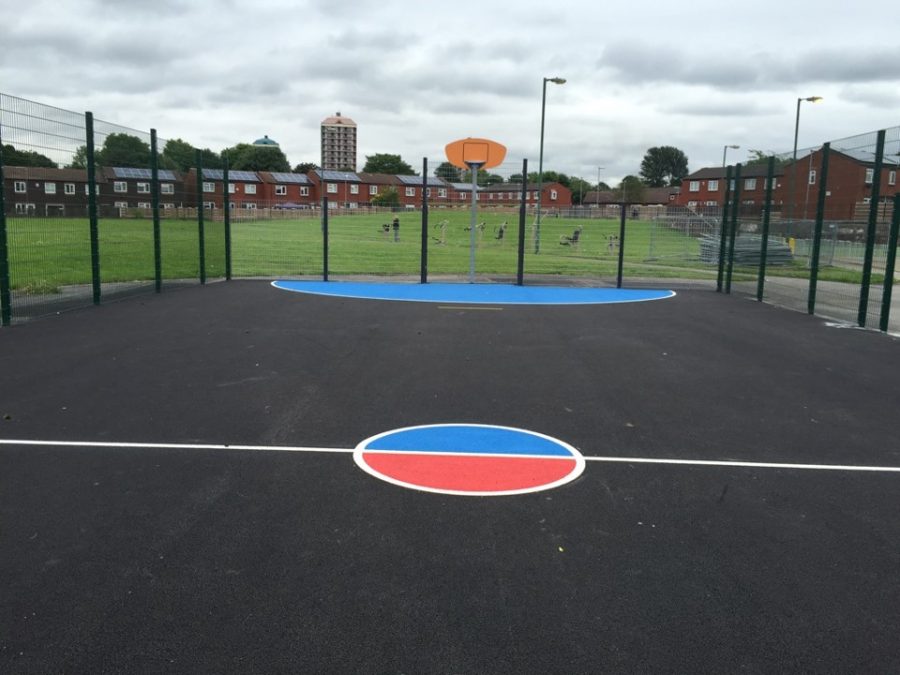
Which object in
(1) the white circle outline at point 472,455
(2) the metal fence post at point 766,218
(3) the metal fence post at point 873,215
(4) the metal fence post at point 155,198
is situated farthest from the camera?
(2) the metal fence post at point 766,218

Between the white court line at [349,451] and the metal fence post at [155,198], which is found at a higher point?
the metal fence post at [155,198]

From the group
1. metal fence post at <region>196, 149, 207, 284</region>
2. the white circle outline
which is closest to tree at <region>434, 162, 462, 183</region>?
metal fence post at <region>196, 149, 207, 284</region>

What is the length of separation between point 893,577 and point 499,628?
6.88ft

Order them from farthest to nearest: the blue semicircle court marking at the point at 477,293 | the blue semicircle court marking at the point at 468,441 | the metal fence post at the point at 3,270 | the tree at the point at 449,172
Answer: the tree at the point at 449,172 → the blue semicircle court marking at the point at 477,293 → the metal fence post at the point at 3,270 → the blue semicircle court marking at the point at 468,441

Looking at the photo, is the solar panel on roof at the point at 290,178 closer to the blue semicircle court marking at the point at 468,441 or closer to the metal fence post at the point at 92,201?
the metal fence post at the point at 92,201

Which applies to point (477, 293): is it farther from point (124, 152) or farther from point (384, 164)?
point (384, 164)

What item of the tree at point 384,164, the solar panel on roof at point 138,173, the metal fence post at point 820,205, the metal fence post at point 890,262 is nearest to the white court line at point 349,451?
the metal fence post at point 890,262

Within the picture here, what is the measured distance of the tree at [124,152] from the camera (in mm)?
13070

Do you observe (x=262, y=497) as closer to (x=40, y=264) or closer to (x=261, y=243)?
(x=40, y=264)

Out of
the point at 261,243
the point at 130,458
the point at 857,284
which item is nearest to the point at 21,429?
the point at 130,458

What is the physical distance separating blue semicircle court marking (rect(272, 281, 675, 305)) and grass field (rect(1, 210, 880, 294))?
299cm

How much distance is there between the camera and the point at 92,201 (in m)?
12.7

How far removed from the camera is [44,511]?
A: 4.10m

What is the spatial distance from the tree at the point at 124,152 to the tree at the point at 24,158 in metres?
1.52
